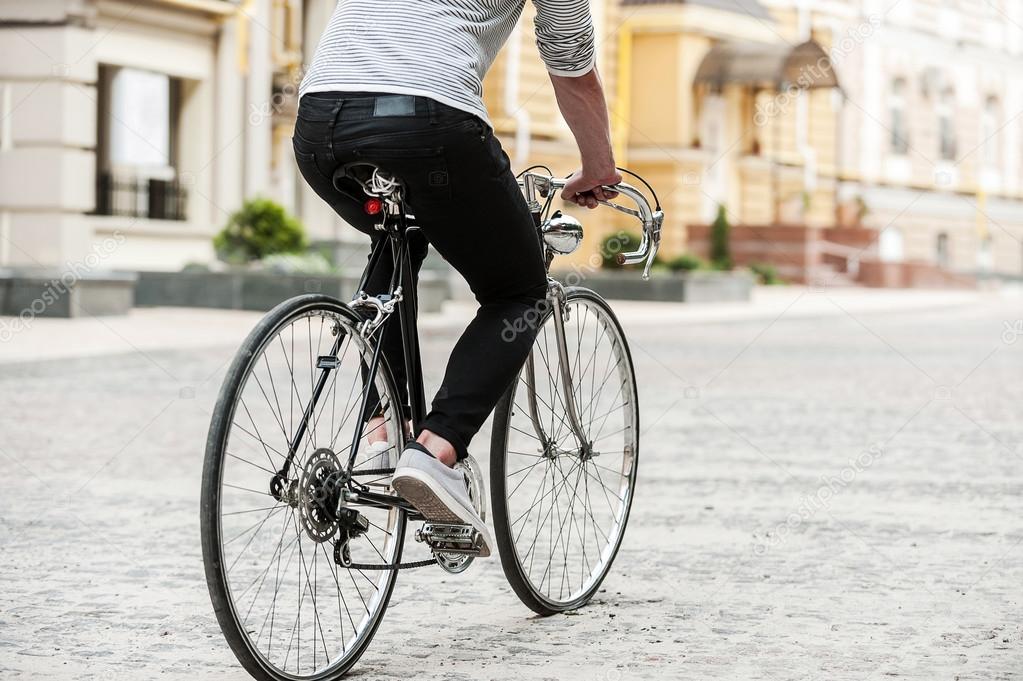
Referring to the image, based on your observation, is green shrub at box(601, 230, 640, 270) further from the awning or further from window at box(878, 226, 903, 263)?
window at box(878, 226, 903, 263)

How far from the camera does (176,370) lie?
1182 centimetres

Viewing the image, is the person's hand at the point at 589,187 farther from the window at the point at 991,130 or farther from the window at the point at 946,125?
the window at the point at 991,130

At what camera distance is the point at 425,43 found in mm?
3451

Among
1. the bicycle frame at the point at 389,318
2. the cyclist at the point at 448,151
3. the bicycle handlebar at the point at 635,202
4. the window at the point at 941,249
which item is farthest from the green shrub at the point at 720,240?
the cyclist at the point at 448,151

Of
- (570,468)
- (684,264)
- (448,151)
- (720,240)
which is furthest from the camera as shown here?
(720,240)

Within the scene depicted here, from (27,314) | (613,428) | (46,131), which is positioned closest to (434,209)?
(613,428)

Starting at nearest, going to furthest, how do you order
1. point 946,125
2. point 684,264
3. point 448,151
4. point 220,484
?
point 220,484 → point 448,151 → point 684,264 → point 946,125

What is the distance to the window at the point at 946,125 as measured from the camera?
4750 cm

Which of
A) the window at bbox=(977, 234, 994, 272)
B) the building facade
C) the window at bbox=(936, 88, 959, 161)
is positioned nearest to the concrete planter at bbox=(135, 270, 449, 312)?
the building facade

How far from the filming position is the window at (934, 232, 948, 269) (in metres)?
45.8

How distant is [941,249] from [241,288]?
30.9m

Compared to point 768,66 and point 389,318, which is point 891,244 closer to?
point 768,66

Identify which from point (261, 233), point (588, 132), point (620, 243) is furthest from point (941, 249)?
point (588, 132)

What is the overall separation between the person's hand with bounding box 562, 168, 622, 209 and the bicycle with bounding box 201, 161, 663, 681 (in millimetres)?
61
